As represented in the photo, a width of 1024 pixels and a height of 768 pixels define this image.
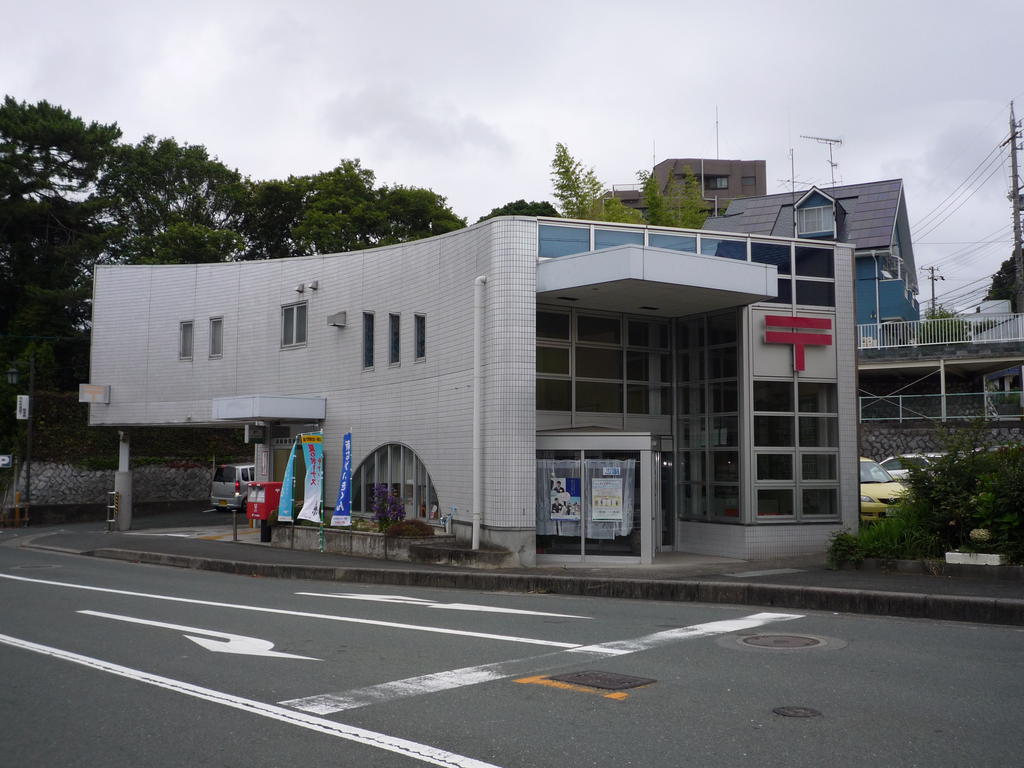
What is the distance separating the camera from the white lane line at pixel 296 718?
5.49 metres

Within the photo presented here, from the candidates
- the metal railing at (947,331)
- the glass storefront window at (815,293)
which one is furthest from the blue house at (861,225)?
the glass storefront window at (815,293)

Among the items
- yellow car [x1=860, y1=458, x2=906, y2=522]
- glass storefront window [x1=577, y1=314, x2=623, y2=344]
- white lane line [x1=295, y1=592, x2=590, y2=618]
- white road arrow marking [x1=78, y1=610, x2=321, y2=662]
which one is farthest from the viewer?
yellow car [x1=860, y1=458, x2=906, y2=522]

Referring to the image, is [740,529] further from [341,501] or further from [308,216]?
[308,216]

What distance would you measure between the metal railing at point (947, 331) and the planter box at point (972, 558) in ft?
73.6

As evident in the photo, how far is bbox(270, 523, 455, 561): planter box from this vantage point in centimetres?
1795

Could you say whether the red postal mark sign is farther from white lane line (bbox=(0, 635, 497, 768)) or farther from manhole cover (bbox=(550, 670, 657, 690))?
white lane line (bbox=(0, 635, 497, 768))

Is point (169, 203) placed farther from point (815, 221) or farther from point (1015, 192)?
point (1015, 192)

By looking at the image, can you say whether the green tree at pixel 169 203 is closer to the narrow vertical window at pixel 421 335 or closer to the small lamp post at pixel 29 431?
the small lamp post at pixel 29 431

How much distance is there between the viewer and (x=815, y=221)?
1586 inches

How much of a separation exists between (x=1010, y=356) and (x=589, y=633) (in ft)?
97.9

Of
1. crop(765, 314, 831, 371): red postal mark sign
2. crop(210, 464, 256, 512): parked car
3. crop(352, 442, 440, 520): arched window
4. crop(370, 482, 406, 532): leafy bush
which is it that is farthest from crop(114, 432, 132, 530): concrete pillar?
crop(765, 314, 831, 371): red postal mark sign

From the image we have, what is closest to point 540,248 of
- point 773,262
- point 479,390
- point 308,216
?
point 479,390

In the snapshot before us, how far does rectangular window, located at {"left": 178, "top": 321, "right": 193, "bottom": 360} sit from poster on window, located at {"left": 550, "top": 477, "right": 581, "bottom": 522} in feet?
45.5

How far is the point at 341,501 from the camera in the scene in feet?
66.9
